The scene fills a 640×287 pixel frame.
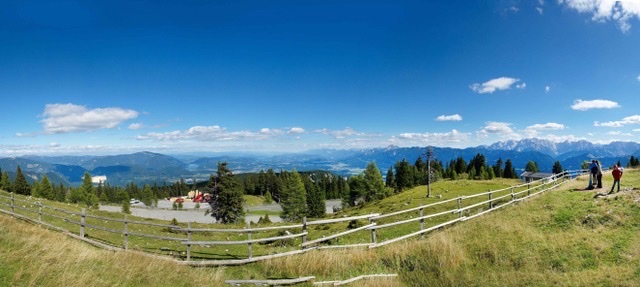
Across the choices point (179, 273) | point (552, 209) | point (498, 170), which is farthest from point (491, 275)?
point (498, 170)

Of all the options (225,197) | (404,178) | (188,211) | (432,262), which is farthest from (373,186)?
(432,262)

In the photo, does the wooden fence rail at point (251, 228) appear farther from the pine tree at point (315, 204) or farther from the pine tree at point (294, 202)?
the pine tree at point (315, 204)

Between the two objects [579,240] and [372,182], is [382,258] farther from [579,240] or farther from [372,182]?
[372,182]

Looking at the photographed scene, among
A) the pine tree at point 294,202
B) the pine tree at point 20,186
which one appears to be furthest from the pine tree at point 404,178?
the pine tree at point 20,186

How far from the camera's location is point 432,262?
1261cm

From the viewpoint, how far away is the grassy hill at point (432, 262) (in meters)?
9.86

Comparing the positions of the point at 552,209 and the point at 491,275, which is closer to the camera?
the point at 491,275

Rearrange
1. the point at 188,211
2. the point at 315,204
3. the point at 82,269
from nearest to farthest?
the point at 82,269 < the point at 315,204 < the point at 188,211

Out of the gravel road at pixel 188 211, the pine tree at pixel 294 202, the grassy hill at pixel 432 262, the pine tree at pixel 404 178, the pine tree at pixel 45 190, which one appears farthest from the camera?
the pine tree at pixel 404 178

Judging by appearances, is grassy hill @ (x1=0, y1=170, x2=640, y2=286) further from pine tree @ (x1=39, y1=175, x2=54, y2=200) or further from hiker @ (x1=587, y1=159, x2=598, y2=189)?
pine tree @ (x1=39, y1=175, x2=54, y2=200)

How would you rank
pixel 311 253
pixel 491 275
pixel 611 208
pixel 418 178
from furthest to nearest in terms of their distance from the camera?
pixel 418 178 < pixel 611 208 < pixel 311 253 < pixel 491 275

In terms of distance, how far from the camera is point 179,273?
11094 millimetres

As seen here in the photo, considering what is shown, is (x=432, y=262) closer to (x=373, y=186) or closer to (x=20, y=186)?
(x=373, y=186)

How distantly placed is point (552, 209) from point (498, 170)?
123 m
